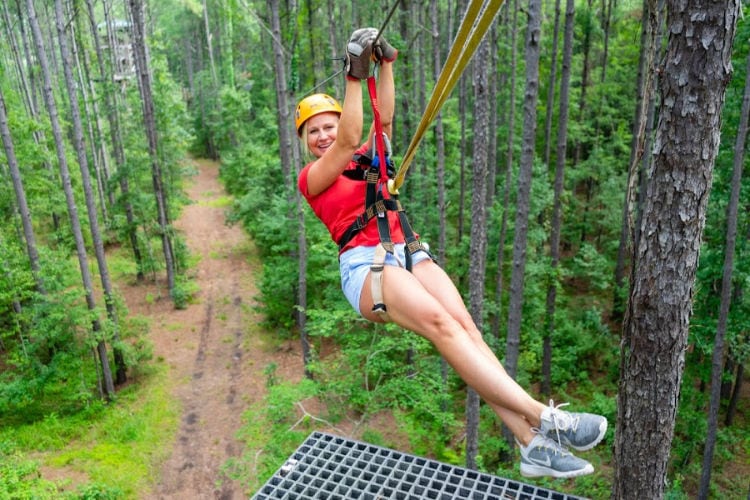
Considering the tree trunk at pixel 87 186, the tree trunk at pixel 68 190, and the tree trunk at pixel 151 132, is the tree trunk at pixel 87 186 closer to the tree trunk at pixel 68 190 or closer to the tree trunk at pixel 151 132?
the tree trunk at pixel 68 190

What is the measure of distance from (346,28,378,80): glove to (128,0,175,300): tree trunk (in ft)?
37.2

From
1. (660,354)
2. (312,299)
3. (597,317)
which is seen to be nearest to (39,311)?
(312,299)

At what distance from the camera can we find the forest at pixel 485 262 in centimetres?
204

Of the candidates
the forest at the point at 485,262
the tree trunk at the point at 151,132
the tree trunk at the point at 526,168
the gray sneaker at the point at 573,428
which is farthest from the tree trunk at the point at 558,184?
the tree trunk at the point at 151,132

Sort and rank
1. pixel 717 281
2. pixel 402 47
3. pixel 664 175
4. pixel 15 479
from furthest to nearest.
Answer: pixel 717 281, pixel 402 47, pixel 15 479, pixel 664 175

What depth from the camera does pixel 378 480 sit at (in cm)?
364

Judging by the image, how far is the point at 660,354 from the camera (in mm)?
2076

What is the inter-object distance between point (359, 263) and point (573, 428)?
51.6 inches

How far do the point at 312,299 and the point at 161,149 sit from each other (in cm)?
626

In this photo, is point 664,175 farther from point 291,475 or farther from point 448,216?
point 448,216

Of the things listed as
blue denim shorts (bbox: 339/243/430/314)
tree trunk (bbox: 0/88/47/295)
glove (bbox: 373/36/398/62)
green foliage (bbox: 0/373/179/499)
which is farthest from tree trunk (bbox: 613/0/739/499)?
tree trunk (bbox: 0/88/47/295)

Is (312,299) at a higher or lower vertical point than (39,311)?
lower

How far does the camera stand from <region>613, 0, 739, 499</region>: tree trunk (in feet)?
5.92

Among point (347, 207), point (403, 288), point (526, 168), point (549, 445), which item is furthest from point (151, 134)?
point (549, 445)
